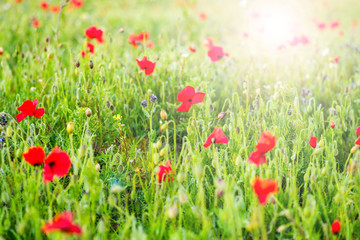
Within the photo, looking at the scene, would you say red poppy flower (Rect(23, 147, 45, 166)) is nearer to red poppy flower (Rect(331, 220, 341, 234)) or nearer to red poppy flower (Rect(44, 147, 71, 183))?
red poppy flower (Rect(44, 147, 71, 183))

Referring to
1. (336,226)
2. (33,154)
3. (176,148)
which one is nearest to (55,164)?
(33,154)

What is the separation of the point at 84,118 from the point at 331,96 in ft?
5.89

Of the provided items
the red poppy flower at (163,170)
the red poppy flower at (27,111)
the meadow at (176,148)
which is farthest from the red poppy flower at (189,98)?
the red poppy flower at (27,111)

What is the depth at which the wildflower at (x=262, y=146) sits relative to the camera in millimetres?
1393

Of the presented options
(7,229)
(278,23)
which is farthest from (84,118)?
(278,23)

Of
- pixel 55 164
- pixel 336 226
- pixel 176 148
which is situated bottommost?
pixel 176 148

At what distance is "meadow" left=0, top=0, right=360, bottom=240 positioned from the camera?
4.50 ft

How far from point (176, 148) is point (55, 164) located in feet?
3.10

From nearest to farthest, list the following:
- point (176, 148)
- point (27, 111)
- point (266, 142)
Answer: point (266, 142), point (27, 111), point (176, 148)

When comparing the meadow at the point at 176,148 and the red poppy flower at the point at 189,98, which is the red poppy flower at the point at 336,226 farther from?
the red poppy flower at the point at 189,98

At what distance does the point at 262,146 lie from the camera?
4.60 ft

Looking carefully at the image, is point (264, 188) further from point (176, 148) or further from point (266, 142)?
point (176, 148)

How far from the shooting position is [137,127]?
7.52ft

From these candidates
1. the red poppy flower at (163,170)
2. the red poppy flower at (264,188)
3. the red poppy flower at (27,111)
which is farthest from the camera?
the red poppy flower at (27,111)
